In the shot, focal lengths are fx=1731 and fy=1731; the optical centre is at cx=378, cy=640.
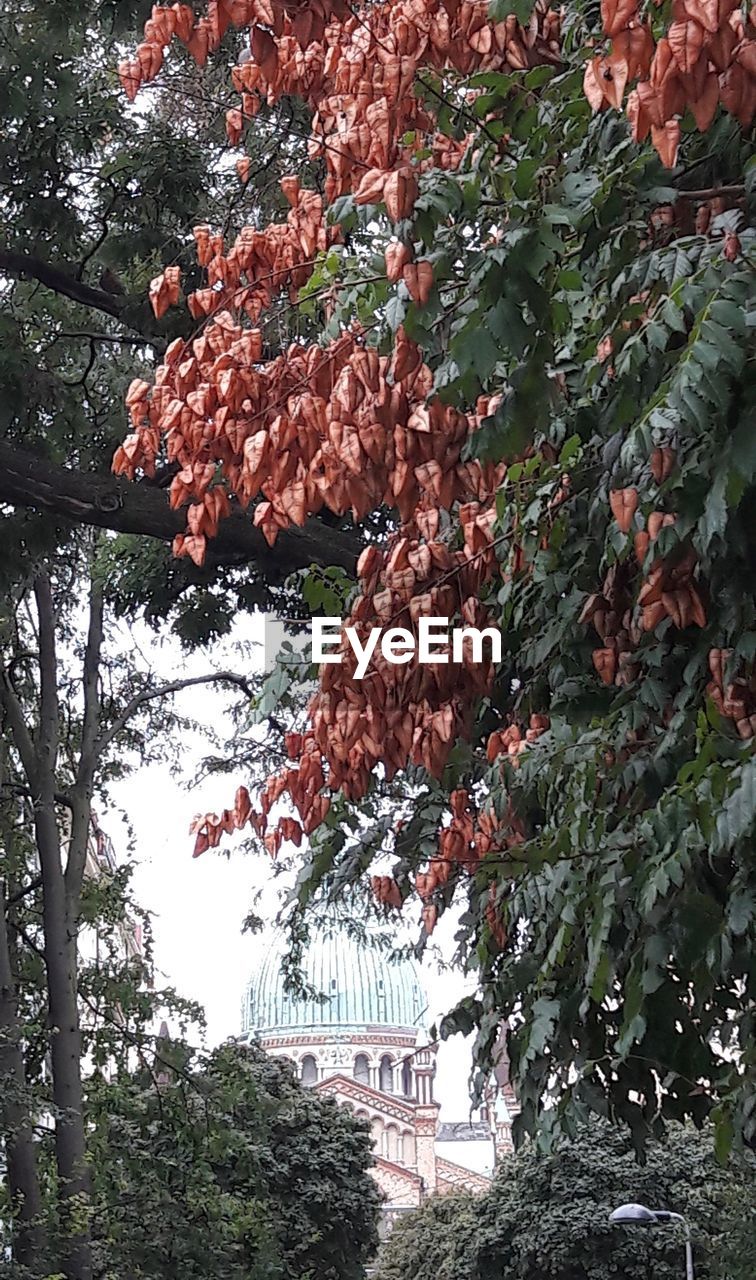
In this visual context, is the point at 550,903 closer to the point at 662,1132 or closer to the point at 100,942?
the point at 662,1132

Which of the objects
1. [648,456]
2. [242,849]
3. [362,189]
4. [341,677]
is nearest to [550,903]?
[341,677]

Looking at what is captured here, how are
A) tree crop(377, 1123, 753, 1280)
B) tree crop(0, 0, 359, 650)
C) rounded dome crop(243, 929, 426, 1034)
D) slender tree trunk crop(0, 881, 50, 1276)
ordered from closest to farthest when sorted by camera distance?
tree crop(0, 0, 359, 650), slender tree trunk crop(0, 881, 50, 1276), tree crop(377, 1123, 753, 1280), rounded dome crop(243, 929, 426, 1034)

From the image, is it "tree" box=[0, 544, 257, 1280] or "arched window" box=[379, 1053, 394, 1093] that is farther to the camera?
"arched window" box=[379, 1053, 394, 1093]

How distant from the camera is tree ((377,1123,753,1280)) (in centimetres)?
2220

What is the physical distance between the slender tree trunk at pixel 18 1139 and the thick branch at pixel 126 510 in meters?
3.86

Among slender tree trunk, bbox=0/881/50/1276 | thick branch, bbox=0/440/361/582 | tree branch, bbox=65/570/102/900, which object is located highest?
tree branch, bbox=65/570/102/900

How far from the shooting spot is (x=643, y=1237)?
22406 millimetres

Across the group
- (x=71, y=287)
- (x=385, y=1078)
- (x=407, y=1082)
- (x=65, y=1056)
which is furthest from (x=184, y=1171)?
(x=407, y=1082)

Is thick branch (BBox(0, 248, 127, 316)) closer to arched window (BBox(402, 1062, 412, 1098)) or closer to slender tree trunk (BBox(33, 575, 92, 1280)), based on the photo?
slender tree trunk (BBox(33, 575, 92, 1280))

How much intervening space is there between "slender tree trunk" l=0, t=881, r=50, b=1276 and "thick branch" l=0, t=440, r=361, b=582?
152 inches

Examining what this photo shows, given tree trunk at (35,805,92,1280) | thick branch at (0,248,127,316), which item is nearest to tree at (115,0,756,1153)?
thick branch at (0,248,127,316)

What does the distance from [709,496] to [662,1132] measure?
2131mm

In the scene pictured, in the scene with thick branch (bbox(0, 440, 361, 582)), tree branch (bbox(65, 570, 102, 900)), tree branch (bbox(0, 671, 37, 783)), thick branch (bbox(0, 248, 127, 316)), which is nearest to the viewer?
thick branch (bbox(0, 440, 361, 582))

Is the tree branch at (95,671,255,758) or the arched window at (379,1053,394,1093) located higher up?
the arched window at (379,1053,394,1093)
